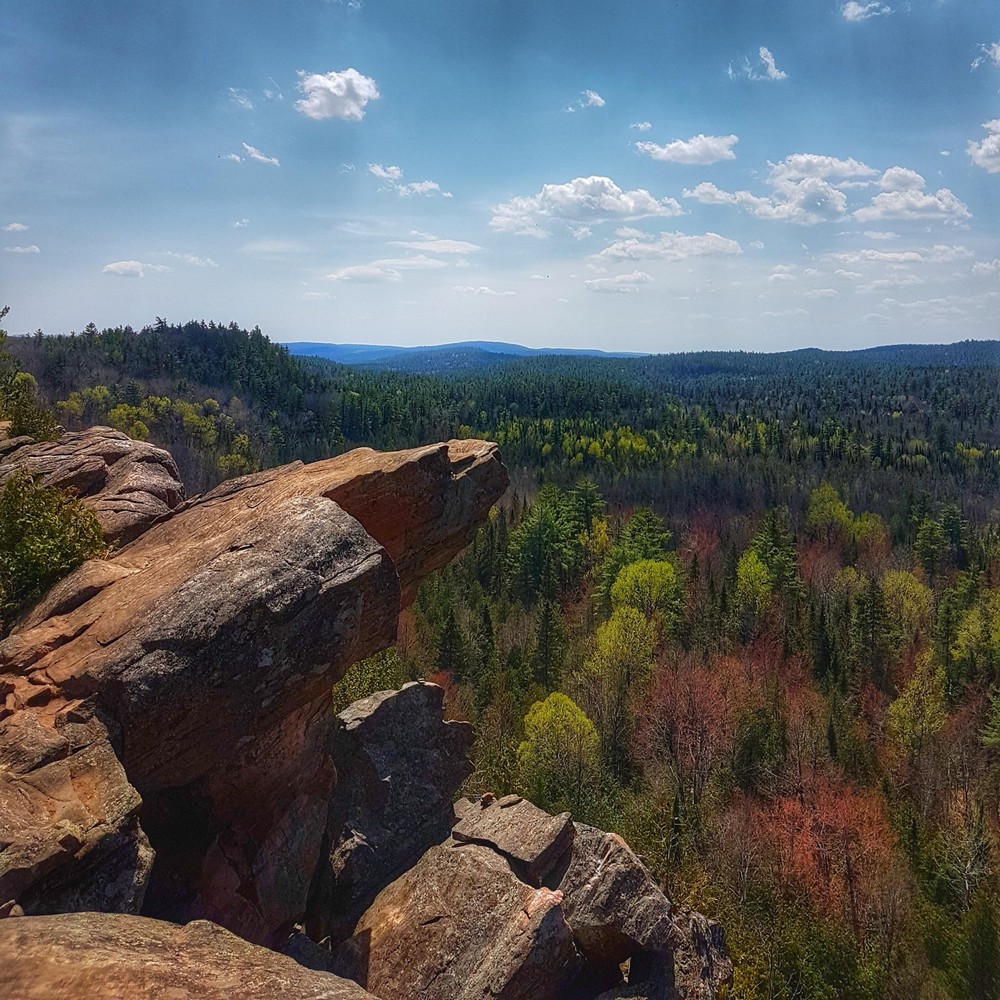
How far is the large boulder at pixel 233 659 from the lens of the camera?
12.4m

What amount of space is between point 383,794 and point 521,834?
13.1 ft

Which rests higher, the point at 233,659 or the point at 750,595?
the point at 233,659

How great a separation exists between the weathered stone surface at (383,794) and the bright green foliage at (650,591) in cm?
4823

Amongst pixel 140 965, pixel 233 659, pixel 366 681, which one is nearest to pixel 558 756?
pixel 366 681

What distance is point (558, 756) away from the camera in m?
44.6

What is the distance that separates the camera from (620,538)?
84250 millimetres

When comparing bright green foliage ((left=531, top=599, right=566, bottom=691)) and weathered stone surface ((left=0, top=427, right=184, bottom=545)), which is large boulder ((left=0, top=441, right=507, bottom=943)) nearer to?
weathered stone surface ((left=0, top=427, right=184, bottom=545))

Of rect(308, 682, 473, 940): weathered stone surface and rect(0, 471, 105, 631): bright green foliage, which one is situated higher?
rect(0, 471, 105, 631): bright green foliage

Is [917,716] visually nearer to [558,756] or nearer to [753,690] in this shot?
[753,690]

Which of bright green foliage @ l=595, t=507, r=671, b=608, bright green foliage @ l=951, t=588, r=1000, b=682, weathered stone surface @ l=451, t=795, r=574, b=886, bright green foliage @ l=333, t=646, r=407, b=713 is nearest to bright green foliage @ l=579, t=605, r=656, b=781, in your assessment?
bright green foliage @ l=595, t=507, r=671, b=608

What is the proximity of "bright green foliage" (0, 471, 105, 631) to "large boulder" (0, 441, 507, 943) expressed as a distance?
800 mm

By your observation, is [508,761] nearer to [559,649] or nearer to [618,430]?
[559,649]

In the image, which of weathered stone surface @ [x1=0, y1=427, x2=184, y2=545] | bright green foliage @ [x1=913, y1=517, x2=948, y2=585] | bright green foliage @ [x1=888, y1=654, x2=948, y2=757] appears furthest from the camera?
bright green foliage @ [x1=913, y1=517, x2=948, y2=585]

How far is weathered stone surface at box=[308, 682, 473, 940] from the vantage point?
18.3 meters
